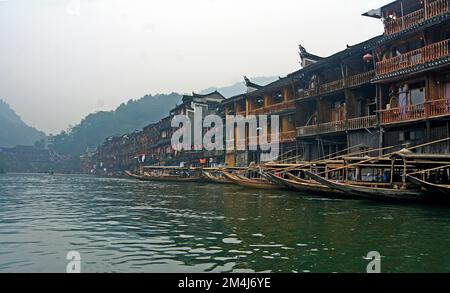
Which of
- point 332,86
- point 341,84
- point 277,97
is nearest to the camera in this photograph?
point 341,84

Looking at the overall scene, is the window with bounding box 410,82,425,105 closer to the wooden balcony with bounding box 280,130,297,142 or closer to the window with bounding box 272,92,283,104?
the wooden balcony with bounding box 280,130,297,142

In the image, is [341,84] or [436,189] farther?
[341,84]

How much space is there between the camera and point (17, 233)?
10.5m

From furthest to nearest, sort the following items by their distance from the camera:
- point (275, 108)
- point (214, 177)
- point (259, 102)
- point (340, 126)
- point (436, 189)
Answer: point (259, 102) < point (214, 177) < point (275, 108) < point (340, 126) < point (436, 189)

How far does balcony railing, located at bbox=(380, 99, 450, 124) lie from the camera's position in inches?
734

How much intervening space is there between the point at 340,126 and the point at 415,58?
671 centimetres

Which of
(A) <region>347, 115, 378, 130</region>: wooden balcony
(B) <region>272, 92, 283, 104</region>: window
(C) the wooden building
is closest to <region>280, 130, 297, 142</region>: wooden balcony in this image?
(C) the wooden building

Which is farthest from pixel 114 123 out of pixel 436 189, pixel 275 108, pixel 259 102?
pixel 436 189

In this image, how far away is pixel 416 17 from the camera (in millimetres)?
20609

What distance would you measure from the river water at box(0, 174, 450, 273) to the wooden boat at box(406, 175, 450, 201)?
1.97ft

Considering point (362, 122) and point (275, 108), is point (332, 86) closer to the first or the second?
point (362, 122)

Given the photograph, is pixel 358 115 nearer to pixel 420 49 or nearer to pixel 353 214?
pixel 420 49

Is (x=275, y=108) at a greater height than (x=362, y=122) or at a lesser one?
greater

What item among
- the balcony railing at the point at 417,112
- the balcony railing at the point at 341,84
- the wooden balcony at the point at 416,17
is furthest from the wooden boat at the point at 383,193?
the balcony railing at the point at 341,84
